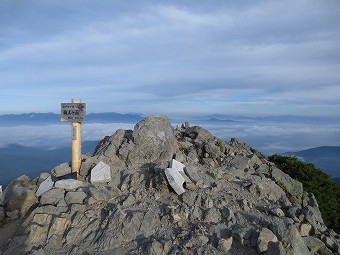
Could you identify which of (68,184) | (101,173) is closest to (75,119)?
(101,173)

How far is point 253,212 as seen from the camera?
12156mm

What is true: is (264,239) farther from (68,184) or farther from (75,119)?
(75,119)

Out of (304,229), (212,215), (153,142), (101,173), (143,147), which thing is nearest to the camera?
(212,215)

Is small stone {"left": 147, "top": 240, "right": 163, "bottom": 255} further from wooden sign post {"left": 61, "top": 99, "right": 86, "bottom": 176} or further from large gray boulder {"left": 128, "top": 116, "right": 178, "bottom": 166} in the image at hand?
wooden sign post {"left": 61, "top": 99, "right": 86, "bottom": 176}

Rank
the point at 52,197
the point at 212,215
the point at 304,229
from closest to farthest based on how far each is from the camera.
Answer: the point at 212,215 < the point at 304,229 < the point at 52,197

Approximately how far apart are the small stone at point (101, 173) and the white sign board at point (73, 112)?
208 cm

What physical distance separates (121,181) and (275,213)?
603 cm

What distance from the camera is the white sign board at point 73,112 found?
1401cm

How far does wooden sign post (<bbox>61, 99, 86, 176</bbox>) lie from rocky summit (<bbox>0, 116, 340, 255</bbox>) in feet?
1.45

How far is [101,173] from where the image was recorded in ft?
44.8

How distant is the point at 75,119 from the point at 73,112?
32cm

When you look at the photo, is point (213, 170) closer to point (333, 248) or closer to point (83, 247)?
point (333, 248)

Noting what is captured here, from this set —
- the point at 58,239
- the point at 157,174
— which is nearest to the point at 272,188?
the point at 157,174

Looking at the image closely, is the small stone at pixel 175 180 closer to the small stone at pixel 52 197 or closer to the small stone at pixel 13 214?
the small stone at pixel 52 197
